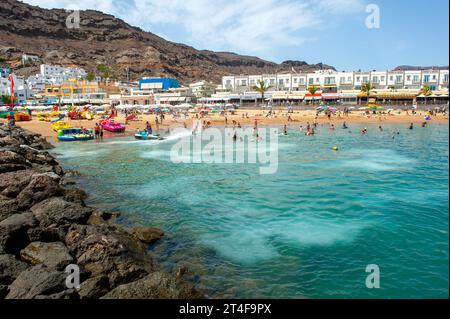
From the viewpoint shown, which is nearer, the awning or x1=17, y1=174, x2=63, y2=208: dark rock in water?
x1=17, y1=174, x2=63, y2=208: dark rock in water

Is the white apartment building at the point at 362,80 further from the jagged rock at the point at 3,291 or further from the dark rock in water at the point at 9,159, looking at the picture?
the jagged rock at the point at 3,291

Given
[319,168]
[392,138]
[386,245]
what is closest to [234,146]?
[319,168]

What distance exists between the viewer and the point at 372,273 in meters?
9.52

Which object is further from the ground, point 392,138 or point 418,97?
point 418,97

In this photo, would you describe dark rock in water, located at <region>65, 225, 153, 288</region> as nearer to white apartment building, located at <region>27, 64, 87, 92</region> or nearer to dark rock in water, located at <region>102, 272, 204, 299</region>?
dark rock in water, located at <region>102, 272, 204, 299</region>

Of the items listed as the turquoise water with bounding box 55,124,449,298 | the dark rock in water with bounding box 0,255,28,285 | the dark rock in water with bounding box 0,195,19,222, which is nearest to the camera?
the dark rock in water with bounding box 0,255,28,285

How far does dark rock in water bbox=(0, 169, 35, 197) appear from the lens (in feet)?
44.4

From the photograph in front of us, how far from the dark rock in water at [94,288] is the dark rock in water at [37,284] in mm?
603

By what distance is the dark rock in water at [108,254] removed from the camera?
8592 mm

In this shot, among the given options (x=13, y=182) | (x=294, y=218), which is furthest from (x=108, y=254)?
(x=294, y=218)

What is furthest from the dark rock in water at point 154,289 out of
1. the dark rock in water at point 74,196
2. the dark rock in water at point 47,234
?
the dark rock in water at point 74,196

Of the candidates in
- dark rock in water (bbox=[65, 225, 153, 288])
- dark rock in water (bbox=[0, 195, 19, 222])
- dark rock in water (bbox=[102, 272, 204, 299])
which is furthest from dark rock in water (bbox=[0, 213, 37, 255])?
dark rock in water (bbox=[102, 272, 204, 299])
